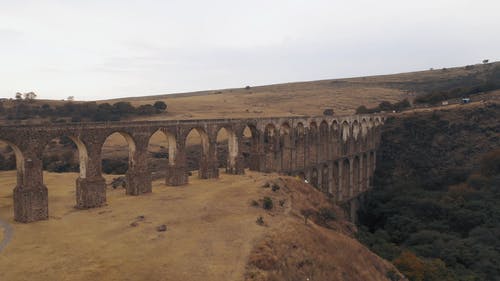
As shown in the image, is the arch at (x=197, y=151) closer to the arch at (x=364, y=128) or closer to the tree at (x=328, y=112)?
the arch at (x=364, y=128)

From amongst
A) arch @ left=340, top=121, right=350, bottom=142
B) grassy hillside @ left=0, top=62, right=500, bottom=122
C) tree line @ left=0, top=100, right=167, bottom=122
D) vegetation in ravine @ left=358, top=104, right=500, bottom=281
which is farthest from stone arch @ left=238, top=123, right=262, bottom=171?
grassy hillside @ left=0, top=62, right=500, bottom=122

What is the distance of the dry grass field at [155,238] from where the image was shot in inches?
Result: 629

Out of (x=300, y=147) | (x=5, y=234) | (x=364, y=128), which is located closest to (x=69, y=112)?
(x=300, y=147)

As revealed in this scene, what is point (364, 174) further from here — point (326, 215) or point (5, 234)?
point (5, 234)

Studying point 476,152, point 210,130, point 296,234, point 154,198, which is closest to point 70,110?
point 210,130

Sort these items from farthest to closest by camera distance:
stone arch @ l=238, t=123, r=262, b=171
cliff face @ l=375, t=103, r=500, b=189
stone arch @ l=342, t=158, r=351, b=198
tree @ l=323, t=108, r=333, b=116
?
1. tree @ l=323, t=108, r=333, b=116
2. cliff face @ l=375, t=103, r=500, b=189
3. stone arch @ l=342, t=158, r=351, b=198
4. stone arch @ l=238, t=123, r=262, b=171

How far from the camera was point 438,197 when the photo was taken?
151ft

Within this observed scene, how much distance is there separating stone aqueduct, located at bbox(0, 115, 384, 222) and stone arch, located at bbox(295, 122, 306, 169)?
0.10 meters

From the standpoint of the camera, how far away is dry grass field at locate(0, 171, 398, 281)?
52.4ft

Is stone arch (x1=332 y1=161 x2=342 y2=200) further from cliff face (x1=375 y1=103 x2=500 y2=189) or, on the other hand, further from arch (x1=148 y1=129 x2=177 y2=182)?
arch (x1=148 y1=129 x2=177 y2=182)

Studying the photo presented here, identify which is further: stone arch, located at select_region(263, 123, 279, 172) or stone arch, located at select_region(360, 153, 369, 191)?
stone arch, located at select_region(360, 153, 369, 191)

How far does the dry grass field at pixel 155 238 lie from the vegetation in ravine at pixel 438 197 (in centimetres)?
811

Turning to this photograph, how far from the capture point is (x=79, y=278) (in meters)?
15.1

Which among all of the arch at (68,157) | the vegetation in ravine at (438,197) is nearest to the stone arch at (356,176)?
the vegetation in ravine at (438,197)
